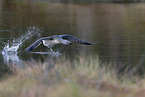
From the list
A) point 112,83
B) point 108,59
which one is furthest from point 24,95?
point 108,59

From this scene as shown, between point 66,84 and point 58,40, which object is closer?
point 66,84

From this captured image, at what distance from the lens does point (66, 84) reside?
5.13 metres

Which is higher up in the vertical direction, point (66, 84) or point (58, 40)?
point (58, 40)

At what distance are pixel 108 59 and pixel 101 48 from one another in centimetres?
229

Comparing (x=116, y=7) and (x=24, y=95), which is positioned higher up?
(x=116, y=7)

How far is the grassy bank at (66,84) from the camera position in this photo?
497 cm

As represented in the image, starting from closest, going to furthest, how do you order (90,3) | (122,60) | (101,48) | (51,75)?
(51,75), (122,60), (101,48), (90,3)

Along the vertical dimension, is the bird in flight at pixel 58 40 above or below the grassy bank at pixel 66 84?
above

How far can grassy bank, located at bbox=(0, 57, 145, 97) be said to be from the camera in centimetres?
497

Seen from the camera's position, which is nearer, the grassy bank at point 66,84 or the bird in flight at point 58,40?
the grassy bank at point 66,84

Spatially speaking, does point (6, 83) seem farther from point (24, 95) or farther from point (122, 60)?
point (122, 60)

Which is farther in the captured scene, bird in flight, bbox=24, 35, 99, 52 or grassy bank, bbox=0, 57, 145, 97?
bird in flight, bbox=24, 35, 99, 52

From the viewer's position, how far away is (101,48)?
42.9 feet

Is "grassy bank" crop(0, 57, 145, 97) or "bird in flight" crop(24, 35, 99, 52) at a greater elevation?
"bird in flight" crop(24, 35, 99, 52)
